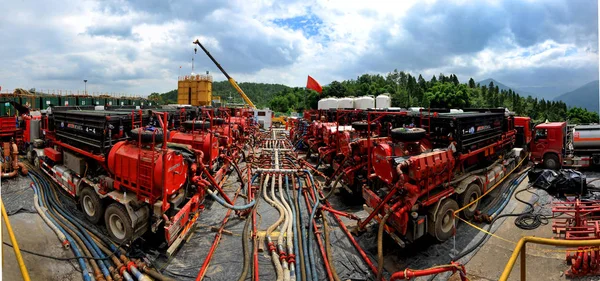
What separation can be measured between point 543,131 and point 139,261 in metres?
17.7

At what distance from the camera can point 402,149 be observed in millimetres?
8469

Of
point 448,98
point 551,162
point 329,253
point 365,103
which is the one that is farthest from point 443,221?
point 448,98

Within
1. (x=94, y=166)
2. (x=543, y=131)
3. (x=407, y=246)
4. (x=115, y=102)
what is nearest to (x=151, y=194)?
(x=94, y=166)

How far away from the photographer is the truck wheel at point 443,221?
7613mm

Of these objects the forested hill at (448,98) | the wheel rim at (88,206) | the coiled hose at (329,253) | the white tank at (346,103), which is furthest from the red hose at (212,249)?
Result: the forested hill at (448,98)

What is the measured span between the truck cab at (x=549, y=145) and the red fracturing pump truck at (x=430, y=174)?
20.3 feet

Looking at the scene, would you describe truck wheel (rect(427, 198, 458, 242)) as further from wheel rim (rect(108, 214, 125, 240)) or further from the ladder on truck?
wheel rim (rect(108, 214, 125, 240))

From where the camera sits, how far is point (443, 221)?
318 inches

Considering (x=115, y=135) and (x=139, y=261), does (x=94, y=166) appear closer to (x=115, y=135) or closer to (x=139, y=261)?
(x=115, y=135)

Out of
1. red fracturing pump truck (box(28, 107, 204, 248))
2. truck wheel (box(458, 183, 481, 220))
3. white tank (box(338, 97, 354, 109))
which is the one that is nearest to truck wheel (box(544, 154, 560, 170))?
truck wheel (box(458, 183, 481, 220))

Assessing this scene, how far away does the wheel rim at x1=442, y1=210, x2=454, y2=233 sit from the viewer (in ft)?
26.5

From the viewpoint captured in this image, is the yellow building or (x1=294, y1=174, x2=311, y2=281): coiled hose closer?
(x1=294, y1=174, x2=311, y2=281): coiled hose

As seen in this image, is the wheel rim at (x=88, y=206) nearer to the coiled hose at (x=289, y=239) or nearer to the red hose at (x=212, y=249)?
the red hose at (x=212, y=249)

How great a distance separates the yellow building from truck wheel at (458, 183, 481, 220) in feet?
88.7
